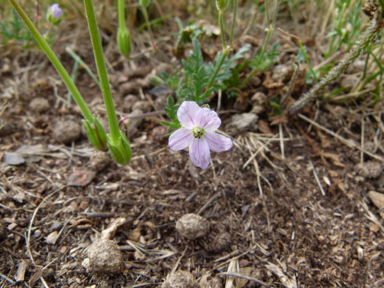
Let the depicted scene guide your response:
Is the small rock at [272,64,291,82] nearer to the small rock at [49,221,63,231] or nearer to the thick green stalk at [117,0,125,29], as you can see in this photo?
the thick green stalk at [117,0,125,29]

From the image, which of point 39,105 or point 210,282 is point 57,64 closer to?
point 39,105

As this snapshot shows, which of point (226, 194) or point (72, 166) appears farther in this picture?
point (72, 166)

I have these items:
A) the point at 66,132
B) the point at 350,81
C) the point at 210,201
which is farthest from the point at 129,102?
the point at 350,81

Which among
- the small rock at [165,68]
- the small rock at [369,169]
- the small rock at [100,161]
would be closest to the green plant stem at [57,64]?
the small rock at [100,161]

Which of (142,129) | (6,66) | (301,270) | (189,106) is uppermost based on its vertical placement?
(189,106)

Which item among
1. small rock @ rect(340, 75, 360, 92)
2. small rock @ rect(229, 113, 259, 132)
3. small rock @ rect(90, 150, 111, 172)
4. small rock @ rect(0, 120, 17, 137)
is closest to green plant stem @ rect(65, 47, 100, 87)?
small rock @ rect(0, 120, 17, 137)

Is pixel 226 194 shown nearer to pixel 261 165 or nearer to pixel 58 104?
pixel 261 165

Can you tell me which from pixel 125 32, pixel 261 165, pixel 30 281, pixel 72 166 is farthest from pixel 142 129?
pixel 30 281
